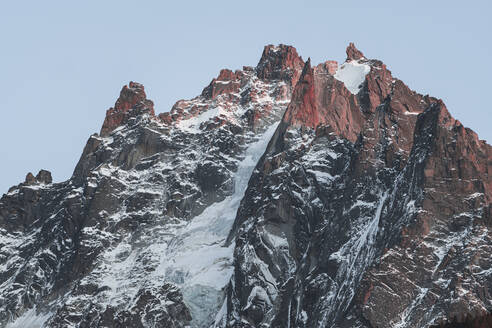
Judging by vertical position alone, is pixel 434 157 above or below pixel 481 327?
above

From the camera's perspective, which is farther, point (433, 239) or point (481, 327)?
point (433, 239)

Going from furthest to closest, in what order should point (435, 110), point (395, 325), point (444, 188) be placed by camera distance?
1. point (435, 110)
2. point (444, 188)
3. point (395, 325)

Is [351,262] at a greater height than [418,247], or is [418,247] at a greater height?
[418,247]

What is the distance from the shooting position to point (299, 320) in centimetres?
18700

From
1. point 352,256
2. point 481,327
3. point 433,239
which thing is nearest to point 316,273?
point 352,256

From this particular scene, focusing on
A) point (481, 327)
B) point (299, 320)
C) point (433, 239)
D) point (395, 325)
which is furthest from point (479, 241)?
point (481, 327)

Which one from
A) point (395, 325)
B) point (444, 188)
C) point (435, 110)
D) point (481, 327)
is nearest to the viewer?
point (481, 327)

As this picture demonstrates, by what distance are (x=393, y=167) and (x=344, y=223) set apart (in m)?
12.0

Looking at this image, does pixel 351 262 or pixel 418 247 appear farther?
pixel 351 262

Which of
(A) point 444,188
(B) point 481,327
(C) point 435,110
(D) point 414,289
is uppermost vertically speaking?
(C) point 435,110

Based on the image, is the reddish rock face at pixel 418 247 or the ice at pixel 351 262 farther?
the ice at pixel 351 262

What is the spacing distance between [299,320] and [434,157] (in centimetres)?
2960

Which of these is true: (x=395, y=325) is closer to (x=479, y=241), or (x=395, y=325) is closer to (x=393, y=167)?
(x=479, y=241)

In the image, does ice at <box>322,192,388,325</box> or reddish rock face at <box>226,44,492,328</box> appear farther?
ice at <box>322,192,388,325</box>
